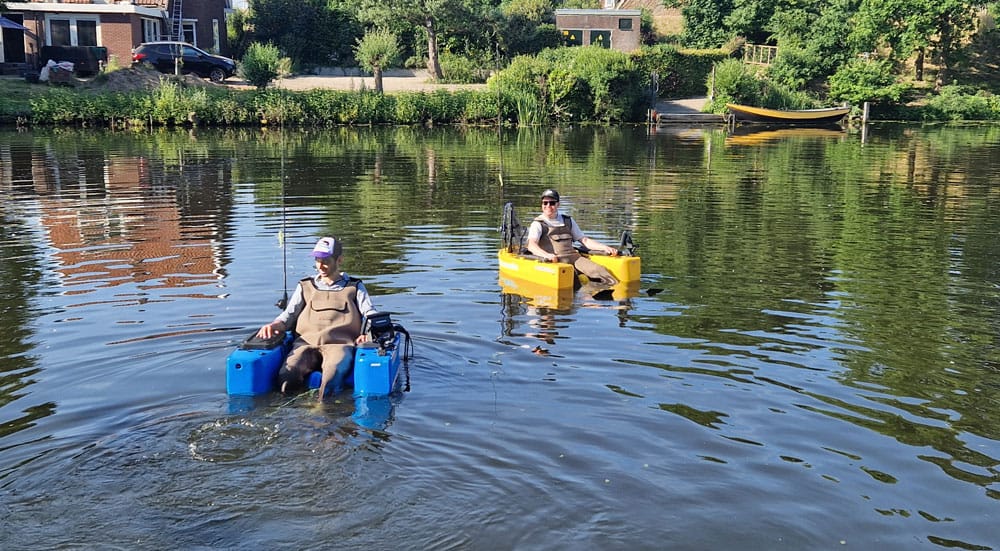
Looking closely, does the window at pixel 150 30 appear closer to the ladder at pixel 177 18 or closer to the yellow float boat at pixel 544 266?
the ladder at pixel 177 18

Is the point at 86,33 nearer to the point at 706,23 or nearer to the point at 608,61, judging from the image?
the point at 608,61

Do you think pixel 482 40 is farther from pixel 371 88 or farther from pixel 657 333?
pixel 657 333

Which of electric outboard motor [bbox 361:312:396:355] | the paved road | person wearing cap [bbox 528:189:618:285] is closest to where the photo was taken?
electric outboard motor [bbox 361:312:396:355]

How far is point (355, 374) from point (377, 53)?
49.0 metres

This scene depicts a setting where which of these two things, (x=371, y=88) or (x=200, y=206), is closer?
(x=200, y=206)

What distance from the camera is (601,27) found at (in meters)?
65.8

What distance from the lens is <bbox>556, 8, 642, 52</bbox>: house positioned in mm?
65250

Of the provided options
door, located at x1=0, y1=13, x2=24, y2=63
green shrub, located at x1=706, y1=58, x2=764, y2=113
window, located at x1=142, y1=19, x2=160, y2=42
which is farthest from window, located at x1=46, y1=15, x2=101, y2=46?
green shrub, located at x1=706, y1=58, x2=764, y2=113

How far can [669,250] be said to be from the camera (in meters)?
17.0

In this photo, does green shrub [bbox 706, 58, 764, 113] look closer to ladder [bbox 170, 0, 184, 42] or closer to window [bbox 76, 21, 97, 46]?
ladder [bbox 170, 0, 184, 42]

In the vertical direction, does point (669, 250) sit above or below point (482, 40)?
below

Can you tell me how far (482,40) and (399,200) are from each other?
4133 cm

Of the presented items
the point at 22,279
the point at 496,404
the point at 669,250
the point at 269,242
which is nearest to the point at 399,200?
the point at 269,242

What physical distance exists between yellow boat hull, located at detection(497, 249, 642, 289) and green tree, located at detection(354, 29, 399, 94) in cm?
4270
